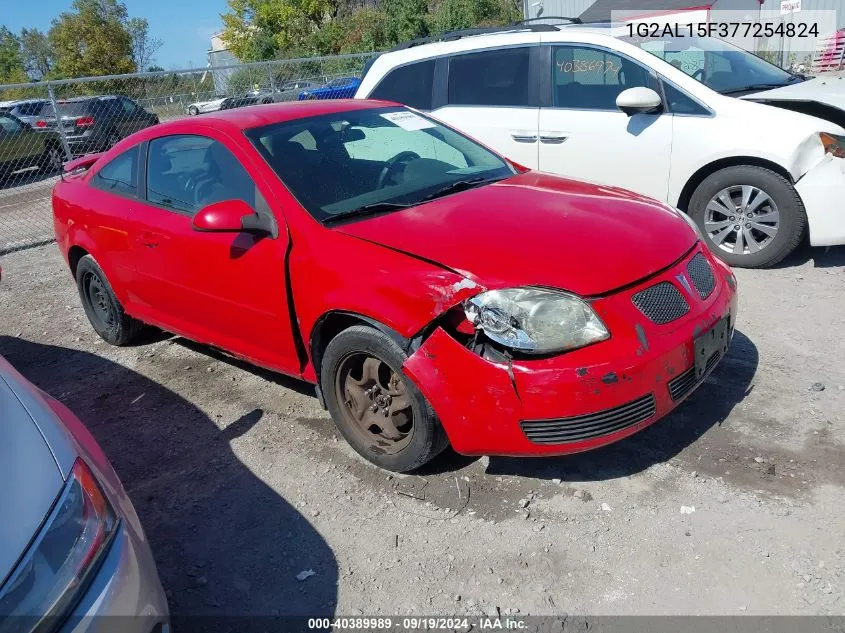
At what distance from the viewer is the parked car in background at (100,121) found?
11.9m

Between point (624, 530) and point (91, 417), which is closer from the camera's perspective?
point (624, 530)

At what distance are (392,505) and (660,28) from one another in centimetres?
526

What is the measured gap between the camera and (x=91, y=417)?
419 cm

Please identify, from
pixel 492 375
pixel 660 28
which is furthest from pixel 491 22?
pixel 492 375

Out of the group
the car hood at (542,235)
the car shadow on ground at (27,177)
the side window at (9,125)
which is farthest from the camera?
the side window at (9,125)

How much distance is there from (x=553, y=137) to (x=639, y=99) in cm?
82

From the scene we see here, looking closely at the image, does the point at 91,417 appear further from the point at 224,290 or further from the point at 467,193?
the point at 467,193

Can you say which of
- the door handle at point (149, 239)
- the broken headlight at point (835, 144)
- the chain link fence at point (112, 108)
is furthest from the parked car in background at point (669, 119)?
the chain link fence at point (112, 108)

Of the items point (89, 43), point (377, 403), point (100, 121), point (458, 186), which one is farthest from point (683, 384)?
point (89, 43)

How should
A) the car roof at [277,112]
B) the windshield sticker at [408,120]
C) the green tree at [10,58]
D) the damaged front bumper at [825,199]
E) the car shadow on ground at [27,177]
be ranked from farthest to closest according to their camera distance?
the green tree at [10,58]
the car shadow on ground at [27,177]
the damaged front bumper at [825,199]
the windshield sticker at [408,120]
the car roof at [277,112]

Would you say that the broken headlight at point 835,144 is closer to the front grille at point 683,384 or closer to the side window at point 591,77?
the side window at point 591,77

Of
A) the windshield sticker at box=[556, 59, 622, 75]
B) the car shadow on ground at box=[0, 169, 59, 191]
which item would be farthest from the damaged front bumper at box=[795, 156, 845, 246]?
the car shadow on ground at box=[0, 169, 59, 191]

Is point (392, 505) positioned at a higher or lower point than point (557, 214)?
lower

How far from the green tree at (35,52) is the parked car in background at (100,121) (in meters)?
49.5
